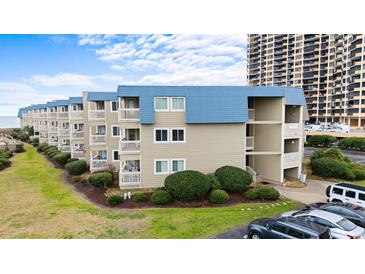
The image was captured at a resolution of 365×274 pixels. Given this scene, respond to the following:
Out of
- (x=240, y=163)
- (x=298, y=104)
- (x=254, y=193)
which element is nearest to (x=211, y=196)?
(x=254, y=193)

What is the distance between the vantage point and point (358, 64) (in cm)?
6216

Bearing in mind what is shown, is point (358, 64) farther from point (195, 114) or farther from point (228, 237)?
point (228, 237)

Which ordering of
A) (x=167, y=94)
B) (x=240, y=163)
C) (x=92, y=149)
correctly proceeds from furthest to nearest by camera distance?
(x=92, y=149)
(x=240, y=163)
(x=167, y=94)

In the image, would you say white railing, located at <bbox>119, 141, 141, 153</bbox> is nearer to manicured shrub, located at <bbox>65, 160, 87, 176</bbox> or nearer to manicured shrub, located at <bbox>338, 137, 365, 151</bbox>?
manicured shrub, located at <bbox>65, 160, 87, 176</bbox>

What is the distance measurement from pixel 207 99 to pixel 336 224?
1177 cm

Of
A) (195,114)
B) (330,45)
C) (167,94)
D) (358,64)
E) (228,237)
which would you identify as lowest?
(228,237)

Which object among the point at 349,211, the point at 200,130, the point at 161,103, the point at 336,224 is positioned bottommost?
the point at 349,211

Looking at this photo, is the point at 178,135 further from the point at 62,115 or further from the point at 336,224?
the point at 62,115

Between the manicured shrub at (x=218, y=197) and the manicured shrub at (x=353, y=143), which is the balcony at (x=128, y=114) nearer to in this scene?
the manicured shrub at (x=218, y=197)

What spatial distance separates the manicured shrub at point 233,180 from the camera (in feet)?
58.7

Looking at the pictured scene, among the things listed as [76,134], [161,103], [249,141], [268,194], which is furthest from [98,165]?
[268,194]

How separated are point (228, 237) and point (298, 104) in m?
14.5

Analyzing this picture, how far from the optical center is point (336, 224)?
11016 mm

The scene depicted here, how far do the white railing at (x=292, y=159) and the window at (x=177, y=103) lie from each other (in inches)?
384
